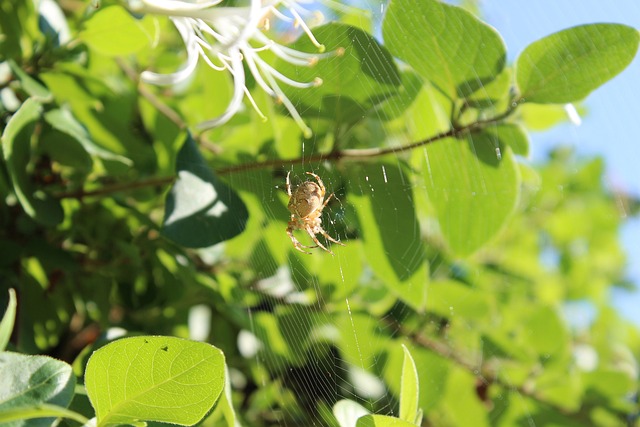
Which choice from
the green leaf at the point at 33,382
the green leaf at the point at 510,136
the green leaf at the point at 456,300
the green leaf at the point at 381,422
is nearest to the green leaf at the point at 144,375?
the green leaf at the point at 33,382

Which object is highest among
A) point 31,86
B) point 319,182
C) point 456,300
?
point 31,86

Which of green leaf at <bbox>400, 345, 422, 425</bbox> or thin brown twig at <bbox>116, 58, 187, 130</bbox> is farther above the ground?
green leaf at <bbox>400, 345, 422, 425</bbox>

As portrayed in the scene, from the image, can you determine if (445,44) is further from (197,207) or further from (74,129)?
(74,129)

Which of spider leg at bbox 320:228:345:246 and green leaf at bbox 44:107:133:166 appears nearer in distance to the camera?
green leaf at bbox 44:107:133:166

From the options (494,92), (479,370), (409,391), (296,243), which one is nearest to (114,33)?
(296,243)

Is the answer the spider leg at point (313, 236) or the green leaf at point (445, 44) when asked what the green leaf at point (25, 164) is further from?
the green leaf at point (445, 44)

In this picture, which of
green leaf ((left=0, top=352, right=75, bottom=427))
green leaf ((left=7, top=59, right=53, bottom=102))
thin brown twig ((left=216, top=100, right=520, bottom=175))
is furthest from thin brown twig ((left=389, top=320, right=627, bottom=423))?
green leaf ((left=0, top=352, right=75, bottom=427))

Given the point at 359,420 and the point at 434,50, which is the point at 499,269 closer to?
the point at 434,50

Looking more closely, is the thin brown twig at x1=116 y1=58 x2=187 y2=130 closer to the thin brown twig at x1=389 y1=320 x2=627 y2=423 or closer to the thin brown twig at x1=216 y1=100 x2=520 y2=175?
the thin brown twig at x1=216 y1=100 x2=520 y2=175
